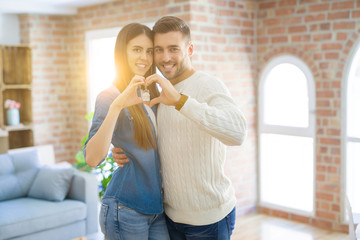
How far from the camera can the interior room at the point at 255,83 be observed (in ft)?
13.1

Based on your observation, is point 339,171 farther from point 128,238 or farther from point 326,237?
point 128,238

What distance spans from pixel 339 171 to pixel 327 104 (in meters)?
0.68

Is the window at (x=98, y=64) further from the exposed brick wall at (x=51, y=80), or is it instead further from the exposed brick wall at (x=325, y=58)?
the exposed brick wall at (x=325, y=58)

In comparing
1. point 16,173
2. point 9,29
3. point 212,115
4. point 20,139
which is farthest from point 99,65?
point 212,115

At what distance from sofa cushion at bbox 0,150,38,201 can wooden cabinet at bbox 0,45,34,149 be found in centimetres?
102

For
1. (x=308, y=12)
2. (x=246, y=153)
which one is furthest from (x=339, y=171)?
(x=308, y=12)

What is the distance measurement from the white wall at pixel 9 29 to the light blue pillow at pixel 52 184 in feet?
7.14

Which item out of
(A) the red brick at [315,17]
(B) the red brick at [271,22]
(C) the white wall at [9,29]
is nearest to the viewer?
(A) the red brick at [315,17]

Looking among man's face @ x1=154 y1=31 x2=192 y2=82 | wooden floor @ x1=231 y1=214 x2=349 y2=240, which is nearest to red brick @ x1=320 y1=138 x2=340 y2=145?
wooden floor @ x1=231 y1=214 x2=349 y2=240

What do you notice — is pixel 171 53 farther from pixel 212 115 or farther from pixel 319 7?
pixel 319 7

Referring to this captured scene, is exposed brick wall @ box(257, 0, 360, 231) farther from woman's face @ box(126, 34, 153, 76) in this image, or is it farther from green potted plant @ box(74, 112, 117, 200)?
woman's face @ box(126, 34, 153, 76)

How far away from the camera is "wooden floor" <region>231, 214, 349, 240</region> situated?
13.1ft

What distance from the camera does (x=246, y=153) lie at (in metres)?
4.62

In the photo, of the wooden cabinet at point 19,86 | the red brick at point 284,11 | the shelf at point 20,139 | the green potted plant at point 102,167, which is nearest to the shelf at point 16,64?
the wooden cabinet at point 19,86
